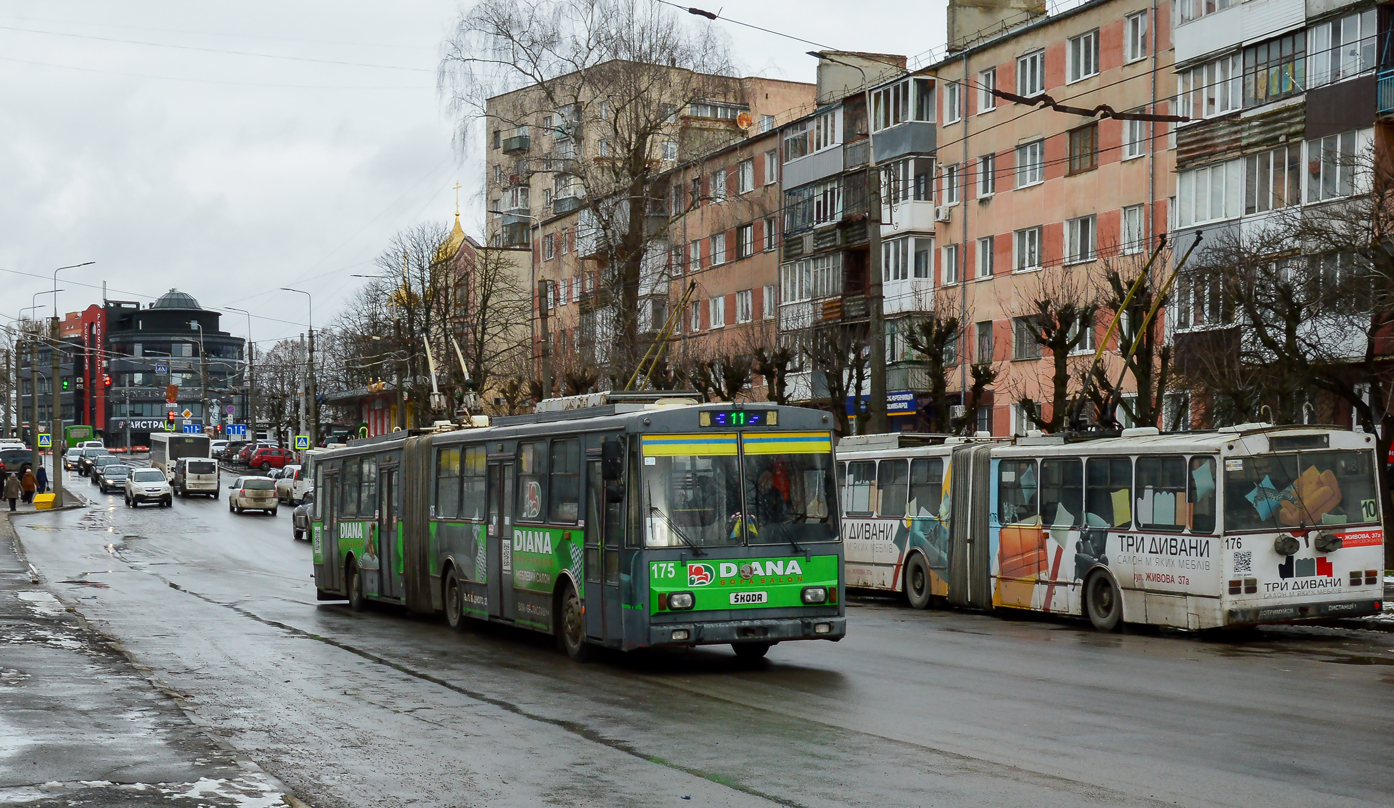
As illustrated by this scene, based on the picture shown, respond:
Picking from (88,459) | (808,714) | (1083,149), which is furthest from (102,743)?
(88,459)

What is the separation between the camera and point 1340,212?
28250 millimetres

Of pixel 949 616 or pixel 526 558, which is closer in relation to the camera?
pixel 526 558

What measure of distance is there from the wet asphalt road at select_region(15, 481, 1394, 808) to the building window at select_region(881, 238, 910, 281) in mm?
29285

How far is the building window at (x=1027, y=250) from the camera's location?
45.6 m

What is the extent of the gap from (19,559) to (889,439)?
19.9 meters

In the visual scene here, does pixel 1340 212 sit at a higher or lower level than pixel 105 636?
higher

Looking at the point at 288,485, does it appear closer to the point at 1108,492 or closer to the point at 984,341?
the point at 984,341

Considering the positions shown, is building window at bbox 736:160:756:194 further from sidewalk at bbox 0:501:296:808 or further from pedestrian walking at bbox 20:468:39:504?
sidewalk at bbox 0:501:296:808

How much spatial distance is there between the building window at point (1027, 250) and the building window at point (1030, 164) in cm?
136

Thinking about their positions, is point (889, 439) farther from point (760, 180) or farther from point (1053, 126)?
point (760, 180)

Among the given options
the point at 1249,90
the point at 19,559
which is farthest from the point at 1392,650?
the point at 19,559

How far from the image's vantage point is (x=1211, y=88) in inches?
1500

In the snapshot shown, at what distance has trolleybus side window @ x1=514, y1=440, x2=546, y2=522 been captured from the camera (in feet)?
56.3

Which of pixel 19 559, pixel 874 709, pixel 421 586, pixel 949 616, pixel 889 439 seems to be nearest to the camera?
pixel 874 709
